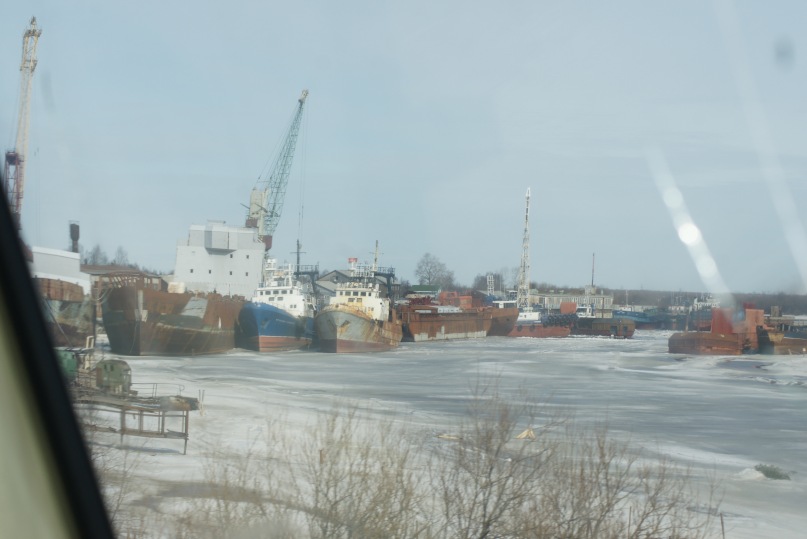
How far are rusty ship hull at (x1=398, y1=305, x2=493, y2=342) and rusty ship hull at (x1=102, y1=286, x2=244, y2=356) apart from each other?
16528mm

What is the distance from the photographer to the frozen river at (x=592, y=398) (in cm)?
852

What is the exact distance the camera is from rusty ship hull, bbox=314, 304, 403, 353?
3494 centimetres

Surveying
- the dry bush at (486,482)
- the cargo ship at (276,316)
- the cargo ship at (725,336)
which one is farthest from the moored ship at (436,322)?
the dry bush at (486,482)

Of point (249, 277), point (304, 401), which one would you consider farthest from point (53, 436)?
point (249, 277)

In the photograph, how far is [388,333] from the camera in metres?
39.2

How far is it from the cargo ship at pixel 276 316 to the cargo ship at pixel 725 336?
781 inches

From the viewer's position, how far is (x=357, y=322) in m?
35.6

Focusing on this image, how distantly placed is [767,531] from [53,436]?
20.5 feet

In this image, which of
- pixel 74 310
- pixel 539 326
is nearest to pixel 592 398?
pixel 74 310

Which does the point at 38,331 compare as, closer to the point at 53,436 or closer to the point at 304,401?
the point at 53,436

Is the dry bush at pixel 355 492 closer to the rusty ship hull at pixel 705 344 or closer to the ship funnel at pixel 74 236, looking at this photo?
the ship funnel at pixel 74 236

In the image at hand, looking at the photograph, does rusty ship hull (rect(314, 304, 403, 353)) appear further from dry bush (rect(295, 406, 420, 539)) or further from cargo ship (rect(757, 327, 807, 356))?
dry bush (rect(295, 406, 420, 539))

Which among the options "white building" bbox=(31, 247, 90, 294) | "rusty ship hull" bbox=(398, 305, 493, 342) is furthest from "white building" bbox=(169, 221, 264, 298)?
"white building" bbox=(31, 247, 90, 294)

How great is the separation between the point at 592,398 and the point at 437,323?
3065 centimetres
